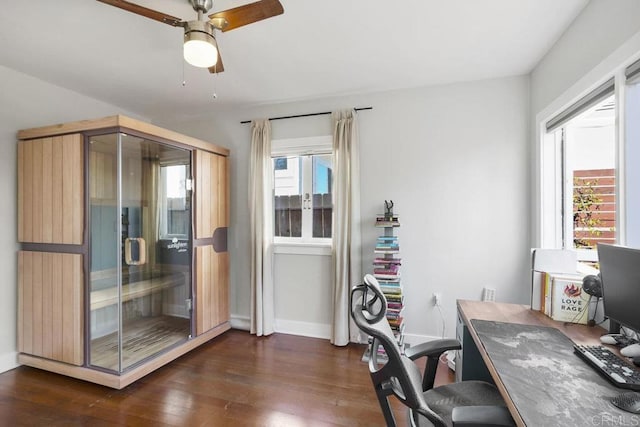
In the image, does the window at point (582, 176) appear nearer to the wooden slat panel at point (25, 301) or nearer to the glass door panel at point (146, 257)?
the glass door panel at point (146, 257)

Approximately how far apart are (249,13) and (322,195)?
1.92 meters

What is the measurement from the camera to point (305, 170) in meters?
3.21

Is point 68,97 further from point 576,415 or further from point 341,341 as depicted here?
point 576,415

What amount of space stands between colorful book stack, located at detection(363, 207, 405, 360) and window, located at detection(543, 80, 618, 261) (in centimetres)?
121

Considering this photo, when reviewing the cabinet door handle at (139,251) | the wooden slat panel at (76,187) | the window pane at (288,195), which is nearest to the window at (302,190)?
the window pane at (288,195)

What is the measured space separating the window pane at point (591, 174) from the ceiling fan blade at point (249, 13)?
2.00m

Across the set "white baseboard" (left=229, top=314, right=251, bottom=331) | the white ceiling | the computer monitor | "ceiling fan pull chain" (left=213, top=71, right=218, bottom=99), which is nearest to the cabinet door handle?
"white baseboard" (left=229, top=314, right=251, bottom=331)

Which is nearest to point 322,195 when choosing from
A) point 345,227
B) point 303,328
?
point 345,227

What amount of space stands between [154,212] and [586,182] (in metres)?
3.57

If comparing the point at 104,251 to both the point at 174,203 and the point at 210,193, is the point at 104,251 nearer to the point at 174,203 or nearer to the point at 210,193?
the point at 174,203

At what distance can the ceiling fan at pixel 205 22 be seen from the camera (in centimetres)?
142

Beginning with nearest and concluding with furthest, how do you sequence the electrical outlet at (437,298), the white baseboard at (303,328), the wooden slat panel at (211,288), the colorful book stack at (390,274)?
the colorful book stack at (390,274)
the electrical outlet at (437,298)
the wooden slat panel at (211,288)
the white baseboard at (303,328)

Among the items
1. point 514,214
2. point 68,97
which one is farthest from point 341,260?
point 68,97

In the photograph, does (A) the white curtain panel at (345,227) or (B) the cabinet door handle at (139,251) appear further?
(A) the white curtain panel at (345,227)
